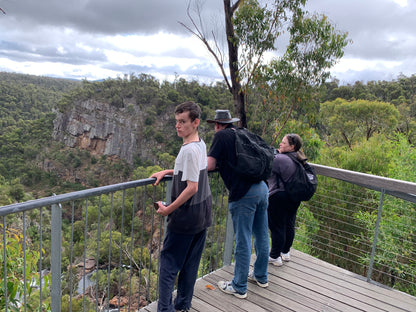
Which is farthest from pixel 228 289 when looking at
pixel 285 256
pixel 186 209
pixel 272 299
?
pixel 186 209

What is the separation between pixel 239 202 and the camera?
2393 mm

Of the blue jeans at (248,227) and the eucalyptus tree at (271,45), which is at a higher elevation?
the eucalyptus tree at (271,45)

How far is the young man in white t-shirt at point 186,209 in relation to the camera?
6.15ft

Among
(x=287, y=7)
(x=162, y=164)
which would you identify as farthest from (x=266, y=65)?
(x=162, y=164)

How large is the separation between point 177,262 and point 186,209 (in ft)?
1.28

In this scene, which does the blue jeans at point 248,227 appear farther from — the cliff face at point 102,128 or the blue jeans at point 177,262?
the cliff face at point 102,128

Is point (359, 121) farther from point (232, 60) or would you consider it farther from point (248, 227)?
point (248, 227)

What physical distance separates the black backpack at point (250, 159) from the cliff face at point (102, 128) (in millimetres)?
56587

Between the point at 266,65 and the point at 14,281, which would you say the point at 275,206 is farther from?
the point at 266,65

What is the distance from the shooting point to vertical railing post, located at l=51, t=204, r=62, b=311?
167 cm

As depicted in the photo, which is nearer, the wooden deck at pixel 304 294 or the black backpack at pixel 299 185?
the wooden deck at pixel 304 294

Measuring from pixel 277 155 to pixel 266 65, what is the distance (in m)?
5.01

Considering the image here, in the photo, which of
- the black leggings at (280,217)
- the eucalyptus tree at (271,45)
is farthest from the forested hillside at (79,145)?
the black leggings at (280,217)

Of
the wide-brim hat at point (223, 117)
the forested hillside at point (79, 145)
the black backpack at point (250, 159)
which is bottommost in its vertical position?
the forested hillside at point (79, 145)
